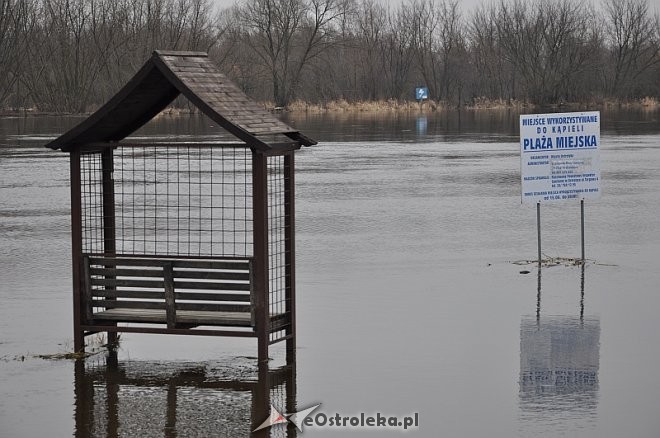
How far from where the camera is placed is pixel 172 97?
36.0 feet

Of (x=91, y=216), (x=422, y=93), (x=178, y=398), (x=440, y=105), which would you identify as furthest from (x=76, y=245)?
(x=422, y=93)

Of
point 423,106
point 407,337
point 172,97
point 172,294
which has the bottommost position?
point 407,337

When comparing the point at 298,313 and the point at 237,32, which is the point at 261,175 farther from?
the point at 237,32

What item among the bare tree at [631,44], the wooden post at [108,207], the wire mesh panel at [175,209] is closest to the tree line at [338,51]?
the bare tree at [631,44]

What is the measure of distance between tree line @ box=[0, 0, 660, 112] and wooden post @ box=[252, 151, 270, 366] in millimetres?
64429

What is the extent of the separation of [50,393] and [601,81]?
79.9 meters

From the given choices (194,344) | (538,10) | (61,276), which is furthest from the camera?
(538,10)

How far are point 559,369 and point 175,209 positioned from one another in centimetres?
1369

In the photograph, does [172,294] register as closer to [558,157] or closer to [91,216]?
[91,216]

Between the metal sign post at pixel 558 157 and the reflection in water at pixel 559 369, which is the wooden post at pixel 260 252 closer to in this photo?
the reflection in water at pixel 559 369

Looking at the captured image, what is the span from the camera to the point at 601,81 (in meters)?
86.4

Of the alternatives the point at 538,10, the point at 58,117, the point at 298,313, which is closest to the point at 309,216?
the point at 298,313

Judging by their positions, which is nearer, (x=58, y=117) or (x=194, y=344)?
(x=194, y=344)

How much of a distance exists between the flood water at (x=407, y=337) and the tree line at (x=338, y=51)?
54.6 metres
